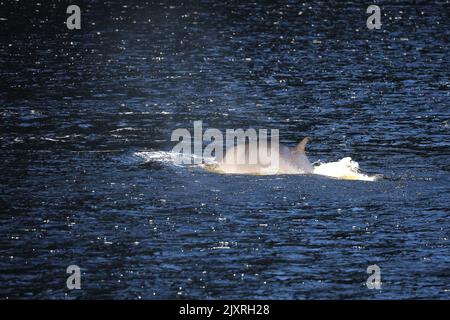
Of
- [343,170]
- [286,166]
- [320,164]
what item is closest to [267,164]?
[286,166]

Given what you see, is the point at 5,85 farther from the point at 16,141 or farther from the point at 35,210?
the point at 35,210

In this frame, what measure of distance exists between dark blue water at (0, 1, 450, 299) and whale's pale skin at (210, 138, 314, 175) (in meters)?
0.35

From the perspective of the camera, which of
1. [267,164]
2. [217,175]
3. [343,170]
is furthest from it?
[343,170]

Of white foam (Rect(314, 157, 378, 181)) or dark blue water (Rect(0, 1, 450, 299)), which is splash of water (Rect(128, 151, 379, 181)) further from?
dark blue water (Rect(0, 1, 450, 299))

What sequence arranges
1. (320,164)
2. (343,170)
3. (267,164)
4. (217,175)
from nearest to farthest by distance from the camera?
(267,164)
(217,175)
(343,170)
(320,164)

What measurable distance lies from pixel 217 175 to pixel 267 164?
121 centimetres

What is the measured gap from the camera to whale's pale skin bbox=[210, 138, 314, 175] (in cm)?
2756

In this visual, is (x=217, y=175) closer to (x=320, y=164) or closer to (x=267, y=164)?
(x=267, y=164)

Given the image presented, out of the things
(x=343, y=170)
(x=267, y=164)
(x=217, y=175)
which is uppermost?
(x=267, y=164)

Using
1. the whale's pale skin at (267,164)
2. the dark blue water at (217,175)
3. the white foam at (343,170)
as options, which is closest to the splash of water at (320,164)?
the white foam at (343,170)

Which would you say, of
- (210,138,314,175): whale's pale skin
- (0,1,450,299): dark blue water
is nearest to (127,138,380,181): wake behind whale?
(210,138,314,175): whale's pale skin

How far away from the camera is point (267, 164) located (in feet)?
90.4

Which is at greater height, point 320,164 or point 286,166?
Answer: point 320,164

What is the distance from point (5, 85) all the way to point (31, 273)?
22.0m
